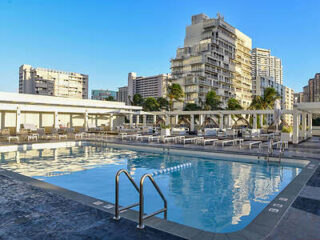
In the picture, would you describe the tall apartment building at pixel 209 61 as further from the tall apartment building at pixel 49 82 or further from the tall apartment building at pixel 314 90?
the tall apartment building at pixel 314 90

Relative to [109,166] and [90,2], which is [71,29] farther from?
[109,166]

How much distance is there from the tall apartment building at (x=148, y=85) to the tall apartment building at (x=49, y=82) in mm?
53815

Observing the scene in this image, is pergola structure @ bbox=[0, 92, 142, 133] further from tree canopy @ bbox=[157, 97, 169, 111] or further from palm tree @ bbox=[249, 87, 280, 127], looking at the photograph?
palm tree @ bbox=[249, 87, 280, 127]

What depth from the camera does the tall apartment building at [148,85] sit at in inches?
6065

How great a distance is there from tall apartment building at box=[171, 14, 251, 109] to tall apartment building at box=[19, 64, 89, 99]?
66.1m

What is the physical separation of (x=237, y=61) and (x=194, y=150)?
6573cm

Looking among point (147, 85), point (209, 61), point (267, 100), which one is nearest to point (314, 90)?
point (147, 85)

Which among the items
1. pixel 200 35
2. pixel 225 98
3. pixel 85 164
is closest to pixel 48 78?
pixel 200 35

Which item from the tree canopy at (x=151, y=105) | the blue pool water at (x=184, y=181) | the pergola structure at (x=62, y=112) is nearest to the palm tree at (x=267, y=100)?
the pergola structure at (x=62, y=112)

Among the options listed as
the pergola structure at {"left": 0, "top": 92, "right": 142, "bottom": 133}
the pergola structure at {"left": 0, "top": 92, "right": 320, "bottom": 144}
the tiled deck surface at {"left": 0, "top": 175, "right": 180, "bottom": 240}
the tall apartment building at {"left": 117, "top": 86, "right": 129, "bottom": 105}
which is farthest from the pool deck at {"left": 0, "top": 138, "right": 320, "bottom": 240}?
the tall apartment building at {"left": 117, "top": 86, "right": 129, "bottom": 105}

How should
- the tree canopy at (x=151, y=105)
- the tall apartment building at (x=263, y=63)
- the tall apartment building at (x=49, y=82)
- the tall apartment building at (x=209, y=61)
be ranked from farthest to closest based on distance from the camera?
the tall apartment building at (x=263, y=63), the tall apartment building at (x=49, y=82), the tall apartment building at (x=209, y=61), the tree canopy at (x=151, y=105)

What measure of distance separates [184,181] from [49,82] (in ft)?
358

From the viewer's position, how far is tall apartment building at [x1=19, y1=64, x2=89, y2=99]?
3986 inches

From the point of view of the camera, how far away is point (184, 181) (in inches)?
316
